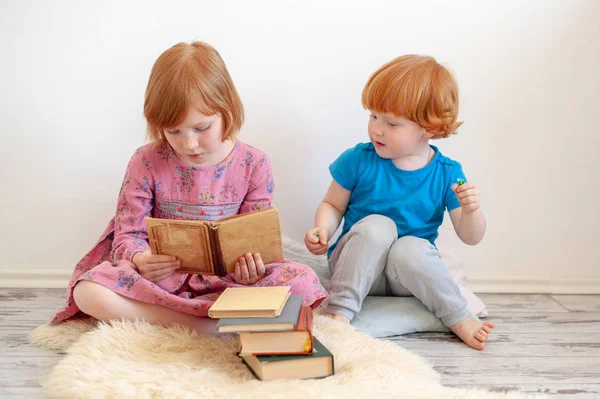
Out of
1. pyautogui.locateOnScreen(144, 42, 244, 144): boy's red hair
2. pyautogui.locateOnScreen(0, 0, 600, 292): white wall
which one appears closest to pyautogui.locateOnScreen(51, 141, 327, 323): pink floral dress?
pyautogui.locateOnScreen(144, 42, 244, 144): boy's red hair

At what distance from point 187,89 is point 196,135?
0.11 metres

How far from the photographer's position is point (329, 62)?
6.16ft

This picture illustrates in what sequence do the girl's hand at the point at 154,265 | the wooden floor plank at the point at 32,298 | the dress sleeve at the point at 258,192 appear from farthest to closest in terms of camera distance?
the wooden floor plank at the point at 32,298 < the dress sleeve at the point at 258,192 < the girl's hand at the point at 154,265

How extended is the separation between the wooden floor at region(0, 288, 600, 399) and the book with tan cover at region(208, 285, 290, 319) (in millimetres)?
378

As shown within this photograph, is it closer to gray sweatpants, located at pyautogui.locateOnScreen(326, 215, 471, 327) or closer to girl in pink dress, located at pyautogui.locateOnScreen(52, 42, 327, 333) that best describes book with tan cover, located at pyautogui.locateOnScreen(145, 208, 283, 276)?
girl in pink dress, located at pyautogui.locateOnScreen(52, 42, 327, 333)

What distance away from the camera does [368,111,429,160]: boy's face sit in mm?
1605

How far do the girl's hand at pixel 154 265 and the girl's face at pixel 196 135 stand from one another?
0.84ft

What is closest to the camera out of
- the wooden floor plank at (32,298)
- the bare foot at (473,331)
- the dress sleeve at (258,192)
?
the bare foot at (473,331)

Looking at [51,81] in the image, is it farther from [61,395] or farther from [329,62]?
[61,395]

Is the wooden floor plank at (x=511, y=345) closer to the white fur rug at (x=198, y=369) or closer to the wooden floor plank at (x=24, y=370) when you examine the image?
the white fur rug at (x=198, y=369)

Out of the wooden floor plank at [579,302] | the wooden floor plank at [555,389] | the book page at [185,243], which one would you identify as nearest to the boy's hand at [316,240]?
the book page at [185,243]

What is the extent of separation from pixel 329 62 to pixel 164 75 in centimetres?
61

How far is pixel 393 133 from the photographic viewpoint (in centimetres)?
161

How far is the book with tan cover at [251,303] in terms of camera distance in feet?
3.89
